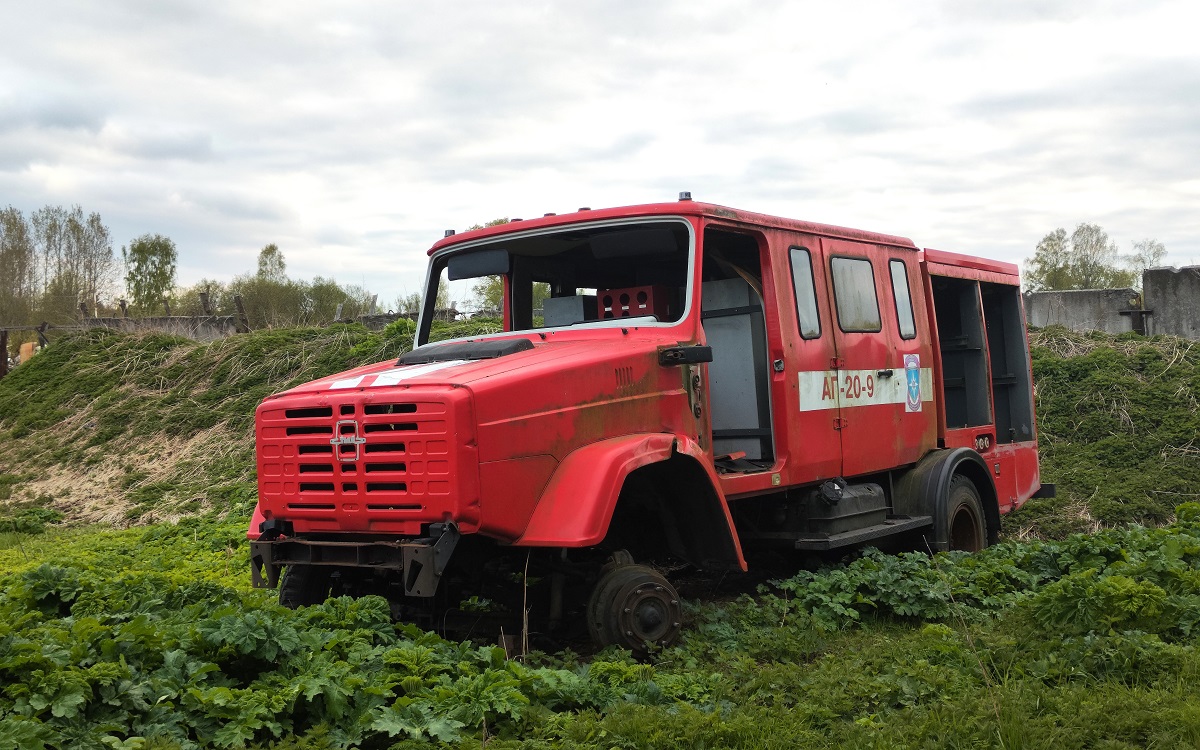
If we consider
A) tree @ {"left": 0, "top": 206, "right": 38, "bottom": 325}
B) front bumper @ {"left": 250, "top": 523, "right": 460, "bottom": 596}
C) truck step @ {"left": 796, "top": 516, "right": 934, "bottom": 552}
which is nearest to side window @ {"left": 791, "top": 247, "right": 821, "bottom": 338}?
truck step @ {"left": 796, "top": 516, "right": 934, "bottom": 552}

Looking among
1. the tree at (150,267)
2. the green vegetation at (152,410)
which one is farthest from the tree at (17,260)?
the green vegetation at (152,410)

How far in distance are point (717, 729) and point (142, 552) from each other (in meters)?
7.14

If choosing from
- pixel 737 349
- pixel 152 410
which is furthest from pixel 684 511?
pixel 152 410

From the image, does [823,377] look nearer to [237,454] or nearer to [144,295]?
[237,454]

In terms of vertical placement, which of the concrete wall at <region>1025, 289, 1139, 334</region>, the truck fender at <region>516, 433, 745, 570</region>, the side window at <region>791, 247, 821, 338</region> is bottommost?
the truck fender at <region>516, 433, 745, 570</region>

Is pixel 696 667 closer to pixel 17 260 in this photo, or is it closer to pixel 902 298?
pixel 902 298

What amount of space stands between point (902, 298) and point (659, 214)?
2.86 meters

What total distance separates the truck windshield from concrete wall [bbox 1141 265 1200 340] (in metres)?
14.4

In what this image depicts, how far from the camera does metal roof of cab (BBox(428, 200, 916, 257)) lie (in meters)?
6.32

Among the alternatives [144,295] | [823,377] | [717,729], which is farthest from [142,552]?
[144,295]

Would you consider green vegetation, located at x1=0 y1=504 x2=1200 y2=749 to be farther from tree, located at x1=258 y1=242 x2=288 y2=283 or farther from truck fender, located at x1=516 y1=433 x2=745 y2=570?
tree, located at x1=258 y1=242 x2=288 y2=283

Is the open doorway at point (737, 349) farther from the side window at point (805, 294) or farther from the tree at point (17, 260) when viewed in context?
the tree at point (17, 260)

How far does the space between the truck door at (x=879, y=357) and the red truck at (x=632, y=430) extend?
21mm

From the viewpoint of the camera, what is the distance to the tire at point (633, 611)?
17.5ft
